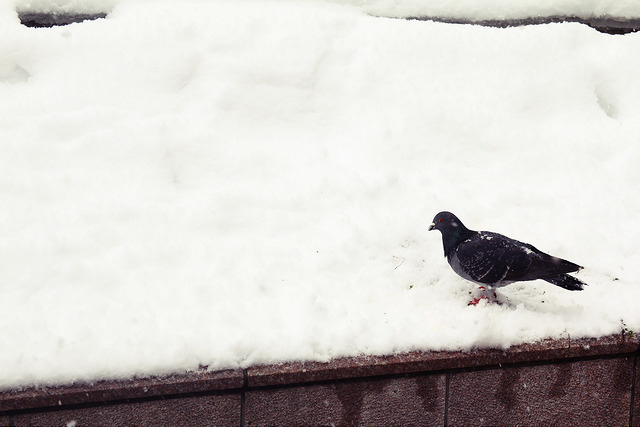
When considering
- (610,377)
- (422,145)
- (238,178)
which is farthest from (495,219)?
(238,178)

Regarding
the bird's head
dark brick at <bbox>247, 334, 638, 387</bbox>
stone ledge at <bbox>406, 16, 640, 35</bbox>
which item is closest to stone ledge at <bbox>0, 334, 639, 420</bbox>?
dark brick at <bbox>247, 334, 638, 387</bbox>

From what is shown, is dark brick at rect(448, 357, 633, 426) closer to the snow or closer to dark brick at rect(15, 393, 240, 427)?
the snow

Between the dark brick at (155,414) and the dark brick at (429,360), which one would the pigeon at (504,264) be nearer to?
the dark brick at (429,360)

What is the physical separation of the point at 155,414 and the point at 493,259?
206 cm

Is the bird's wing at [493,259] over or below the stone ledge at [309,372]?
over

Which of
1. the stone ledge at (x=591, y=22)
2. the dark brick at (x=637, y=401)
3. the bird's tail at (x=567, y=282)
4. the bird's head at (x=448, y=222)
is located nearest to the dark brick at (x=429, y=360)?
the dark brick at (x=637, y=401)

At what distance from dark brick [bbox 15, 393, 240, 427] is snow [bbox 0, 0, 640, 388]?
0.61ft

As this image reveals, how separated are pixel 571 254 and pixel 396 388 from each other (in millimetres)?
1622

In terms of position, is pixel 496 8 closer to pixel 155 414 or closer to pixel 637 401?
pixel 637 401

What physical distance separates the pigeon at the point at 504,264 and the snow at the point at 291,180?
231mm

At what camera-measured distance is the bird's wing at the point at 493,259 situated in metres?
3.72

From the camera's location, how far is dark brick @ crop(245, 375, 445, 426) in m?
3.48

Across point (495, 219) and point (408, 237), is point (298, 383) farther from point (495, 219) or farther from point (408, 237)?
point (495, 219)

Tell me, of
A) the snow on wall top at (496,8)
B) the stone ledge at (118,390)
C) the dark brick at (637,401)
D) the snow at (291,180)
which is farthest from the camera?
the snow on wall top at (496,8)
